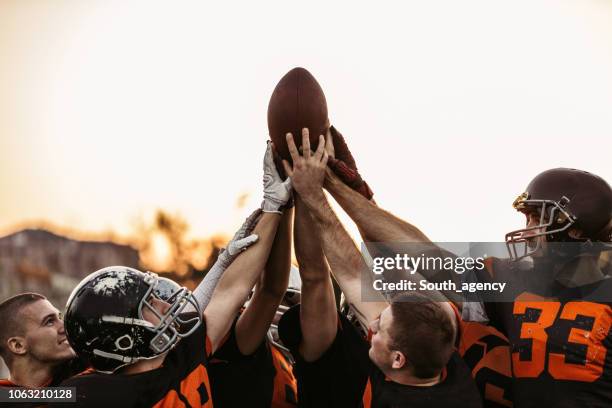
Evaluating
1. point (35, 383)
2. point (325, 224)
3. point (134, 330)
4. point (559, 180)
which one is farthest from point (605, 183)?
point (35, 383)

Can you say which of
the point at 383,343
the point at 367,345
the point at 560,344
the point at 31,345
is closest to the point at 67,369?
the point at 31,345

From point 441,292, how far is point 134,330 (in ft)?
5.56

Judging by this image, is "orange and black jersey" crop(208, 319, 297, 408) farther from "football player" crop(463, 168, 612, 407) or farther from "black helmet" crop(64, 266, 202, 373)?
"football player" crop(463, 168, 612, 407)

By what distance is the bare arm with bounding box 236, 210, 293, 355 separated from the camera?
407cm

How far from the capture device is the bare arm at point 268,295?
4.07m

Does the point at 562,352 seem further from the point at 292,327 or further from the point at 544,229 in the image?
the point at 292,327

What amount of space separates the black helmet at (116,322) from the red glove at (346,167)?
127 centimetres

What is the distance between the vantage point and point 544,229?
4180 mm

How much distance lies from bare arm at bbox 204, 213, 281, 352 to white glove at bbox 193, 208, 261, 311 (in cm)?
4

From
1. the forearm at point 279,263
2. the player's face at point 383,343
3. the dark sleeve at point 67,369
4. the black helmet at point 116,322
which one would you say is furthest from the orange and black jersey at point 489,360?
the dark sleeve at point 67,369

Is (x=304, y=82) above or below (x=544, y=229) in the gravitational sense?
above

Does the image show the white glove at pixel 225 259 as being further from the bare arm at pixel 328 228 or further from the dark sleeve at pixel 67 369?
the dark sleeve at pixel 67 369

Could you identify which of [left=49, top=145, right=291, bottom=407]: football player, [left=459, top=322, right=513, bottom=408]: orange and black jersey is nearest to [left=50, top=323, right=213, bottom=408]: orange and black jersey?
[left=49, top=145, right=291, bottom=407]: football player

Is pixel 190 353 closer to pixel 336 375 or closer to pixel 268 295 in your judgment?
pixel 268 295
